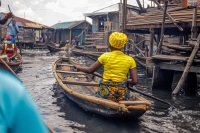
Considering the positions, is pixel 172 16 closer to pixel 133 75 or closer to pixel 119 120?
pixel 133 75

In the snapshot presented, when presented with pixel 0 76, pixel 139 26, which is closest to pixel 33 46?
pixel 139 26

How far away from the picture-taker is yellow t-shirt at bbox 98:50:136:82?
4.91 metres

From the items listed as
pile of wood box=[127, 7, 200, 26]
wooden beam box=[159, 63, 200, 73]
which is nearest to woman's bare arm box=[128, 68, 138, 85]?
wooden beam box=[159, 63, 200, 73]

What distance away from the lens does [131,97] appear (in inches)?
217

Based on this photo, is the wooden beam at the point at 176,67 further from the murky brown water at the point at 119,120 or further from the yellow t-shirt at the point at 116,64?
the yellow t-shirt at the point at 116,64

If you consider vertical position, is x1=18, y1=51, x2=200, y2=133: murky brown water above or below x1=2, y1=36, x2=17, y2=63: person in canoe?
below

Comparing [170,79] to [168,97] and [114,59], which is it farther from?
[114,59]

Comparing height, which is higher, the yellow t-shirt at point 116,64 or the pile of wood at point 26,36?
the pile of wood at point 26,36

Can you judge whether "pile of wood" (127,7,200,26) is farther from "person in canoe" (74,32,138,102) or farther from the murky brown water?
"person in canoe" (74,32,138,102)

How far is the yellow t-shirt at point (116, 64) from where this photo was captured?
491cm

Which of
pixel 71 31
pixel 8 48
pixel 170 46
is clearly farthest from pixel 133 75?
pixel 71 31

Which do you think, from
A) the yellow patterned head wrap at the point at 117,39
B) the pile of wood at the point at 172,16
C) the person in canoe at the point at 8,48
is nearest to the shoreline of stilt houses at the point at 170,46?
the pile of wood at the point at 172,16

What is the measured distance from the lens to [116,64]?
16.2 ft

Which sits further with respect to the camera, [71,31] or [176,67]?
[71,31]
